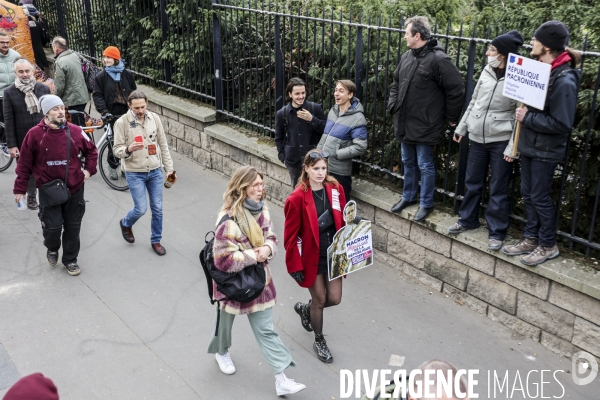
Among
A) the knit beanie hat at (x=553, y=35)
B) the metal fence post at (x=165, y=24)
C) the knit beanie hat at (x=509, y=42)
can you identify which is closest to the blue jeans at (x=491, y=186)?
the knit beanie hat at (x=509, y=42)

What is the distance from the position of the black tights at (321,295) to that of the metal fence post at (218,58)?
4.63 metres

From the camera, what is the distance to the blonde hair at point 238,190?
4.32 meters

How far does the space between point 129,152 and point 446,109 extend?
10.2ft

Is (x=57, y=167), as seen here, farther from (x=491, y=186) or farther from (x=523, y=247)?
(x=523, y=247)

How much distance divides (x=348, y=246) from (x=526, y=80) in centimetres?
179

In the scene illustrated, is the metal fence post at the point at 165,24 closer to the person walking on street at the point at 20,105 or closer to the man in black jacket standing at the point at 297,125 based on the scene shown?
the person walking on street at the point at 20,105

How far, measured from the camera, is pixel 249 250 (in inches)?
171

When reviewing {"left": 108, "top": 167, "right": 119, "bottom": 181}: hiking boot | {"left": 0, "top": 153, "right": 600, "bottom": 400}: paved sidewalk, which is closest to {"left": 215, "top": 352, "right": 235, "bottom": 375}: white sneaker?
{"left": 0, "top": 153, "right": 600, "bottom": 400}: paved sidewalk

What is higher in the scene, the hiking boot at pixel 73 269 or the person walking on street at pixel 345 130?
the person walking on street at pixel 345 130

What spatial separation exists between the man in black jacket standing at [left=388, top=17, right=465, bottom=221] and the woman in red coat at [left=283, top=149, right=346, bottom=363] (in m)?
1.29

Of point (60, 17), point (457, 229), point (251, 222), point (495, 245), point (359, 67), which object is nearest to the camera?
point (251, 222)

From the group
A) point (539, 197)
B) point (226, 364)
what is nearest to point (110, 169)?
point (226, 364)

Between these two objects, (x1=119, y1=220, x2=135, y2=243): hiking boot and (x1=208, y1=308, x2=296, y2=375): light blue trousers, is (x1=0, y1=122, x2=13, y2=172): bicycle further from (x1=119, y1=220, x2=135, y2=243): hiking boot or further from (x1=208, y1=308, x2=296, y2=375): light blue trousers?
(x1=208, y1=308, x2=296, y2=375): light blue trousers

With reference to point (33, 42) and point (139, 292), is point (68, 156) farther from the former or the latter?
point (33, 42)
